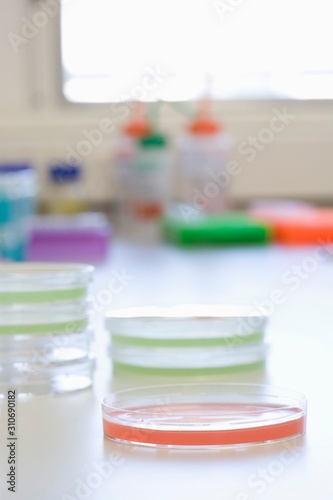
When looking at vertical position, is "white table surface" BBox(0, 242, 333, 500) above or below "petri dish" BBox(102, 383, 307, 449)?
below

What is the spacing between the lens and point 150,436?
1.64 feet

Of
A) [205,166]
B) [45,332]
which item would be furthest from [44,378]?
[205,166]

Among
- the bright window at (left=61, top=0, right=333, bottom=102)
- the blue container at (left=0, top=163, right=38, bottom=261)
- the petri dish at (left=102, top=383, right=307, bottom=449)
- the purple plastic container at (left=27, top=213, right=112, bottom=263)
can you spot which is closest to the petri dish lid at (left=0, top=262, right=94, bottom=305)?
the petri dish at (left=102, top=383, right=307, bottom=449)

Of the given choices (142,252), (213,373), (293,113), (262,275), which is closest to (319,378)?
(213,373)

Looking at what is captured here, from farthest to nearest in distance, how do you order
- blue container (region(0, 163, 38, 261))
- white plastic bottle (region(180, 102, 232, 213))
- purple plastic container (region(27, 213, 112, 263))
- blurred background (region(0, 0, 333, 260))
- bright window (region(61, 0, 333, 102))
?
bright window (region(61, 0, 333, 102)), blurred background (region(0, 0, 333, 260)), white plastic bottle (region(180, 102, 232, 213)), purple plastic container (region(27, 213, 112, 263)), blue container (region(0, 163, 38, 261))

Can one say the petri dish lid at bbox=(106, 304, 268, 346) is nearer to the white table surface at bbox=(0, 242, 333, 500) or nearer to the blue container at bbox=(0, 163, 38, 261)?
the white table surface at bbox=(0, 242, 333, 500)

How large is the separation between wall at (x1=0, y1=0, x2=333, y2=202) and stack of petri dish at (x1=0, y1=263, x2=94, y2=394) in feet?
5.81

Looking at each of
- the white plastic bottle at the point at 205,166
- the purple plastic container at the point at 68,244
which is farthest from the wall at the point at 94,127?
the purple plastic container at the point at 68,244

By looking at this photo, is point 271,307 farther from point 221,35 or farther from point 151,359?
point 221,35

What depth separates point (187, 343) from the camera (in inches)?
27.9

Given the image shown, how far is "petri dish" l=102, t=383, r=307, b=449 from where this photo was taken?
49 cm

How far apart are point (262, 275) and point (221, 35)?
146cm

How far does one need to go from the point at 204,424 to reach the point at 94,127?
83.4 inches

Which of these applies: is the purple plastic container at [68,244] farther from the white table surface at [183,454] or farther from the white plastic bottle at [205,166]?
the white table surface at [183,454]
